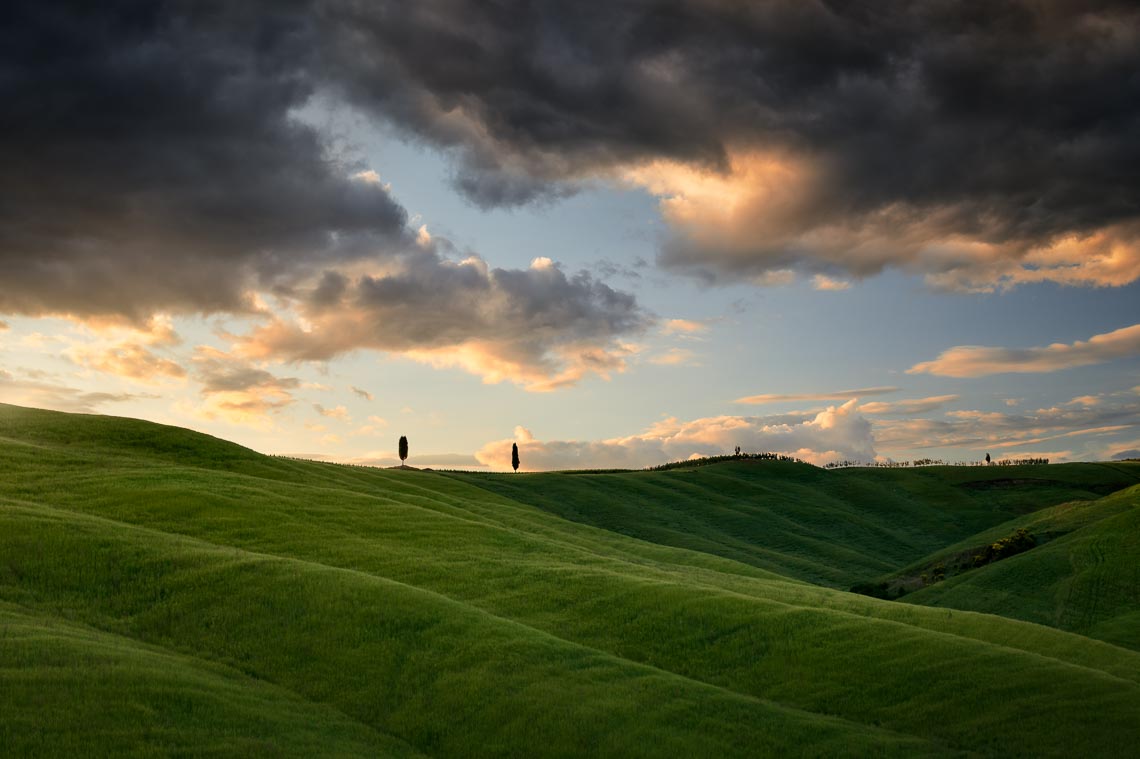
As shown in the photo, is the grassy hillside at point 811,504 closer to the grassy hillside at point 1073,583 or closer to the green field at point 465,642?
the grassy hillside at point 1073,583

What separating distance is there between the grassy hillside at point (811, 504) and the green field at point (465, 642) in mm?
24946

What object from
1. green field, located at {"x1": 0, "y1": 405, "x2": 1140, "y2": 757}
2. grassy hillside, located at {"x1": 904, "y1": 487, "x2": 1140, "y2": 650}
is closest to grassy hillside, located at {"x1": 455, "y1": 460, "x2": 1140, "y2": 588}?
grassy hillside, located at {"x1": 904, "y1": 487, "x2": 1140, "y2": 650}

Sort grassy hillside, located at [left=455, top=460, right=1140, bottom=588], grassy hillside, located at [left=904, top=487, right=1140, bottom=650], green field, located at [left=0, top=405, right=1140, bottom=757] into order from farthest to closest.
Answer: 1. grassy hillside, located at [left=455, top=460, right=1140, bottom=588]
2. grassy hillside, located at [left=904, top=487, right=1140, bottom=650]
3. green field, located at [left=0, top=405, right=1140, bottom=757]

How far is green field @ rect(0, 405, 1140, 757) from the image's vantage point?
1911cm

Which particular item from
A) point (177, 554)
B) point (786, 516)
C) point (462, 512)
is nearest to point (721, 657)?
point (177, 554)

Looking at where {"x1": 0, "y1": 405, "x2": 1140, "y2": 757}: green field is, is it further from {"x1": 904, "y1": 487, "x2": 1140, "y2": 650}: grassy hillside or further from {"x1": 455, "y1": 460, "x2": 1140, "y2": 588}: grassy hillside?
{"x1": 455, "y1": 460, "x2": 1140, "y2": 588}: grassy hillside

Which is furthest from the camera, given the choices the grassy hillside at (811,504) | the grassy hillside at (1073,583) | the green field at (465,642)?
the grassy hillside at (811,504)

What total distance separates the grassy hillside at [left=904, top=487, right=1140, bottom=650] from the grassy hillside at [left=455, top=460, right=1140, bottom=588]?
16.3 meters

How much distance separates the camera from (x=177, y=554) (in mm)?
28688

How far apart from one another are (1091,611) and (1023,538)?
12522 mm

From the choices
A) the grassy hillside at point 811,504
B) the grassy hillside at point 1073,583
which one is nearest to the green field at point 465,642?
the grassy hillside at point 1073,583

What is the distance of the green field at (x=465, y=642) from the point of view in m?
19.1

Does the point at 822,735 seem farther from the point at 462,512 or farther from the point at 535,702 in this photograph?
the point at 462,512

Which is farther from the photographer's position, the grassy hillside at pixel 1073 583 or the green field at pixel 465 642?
the grassy hillside at pixel 1073 583
